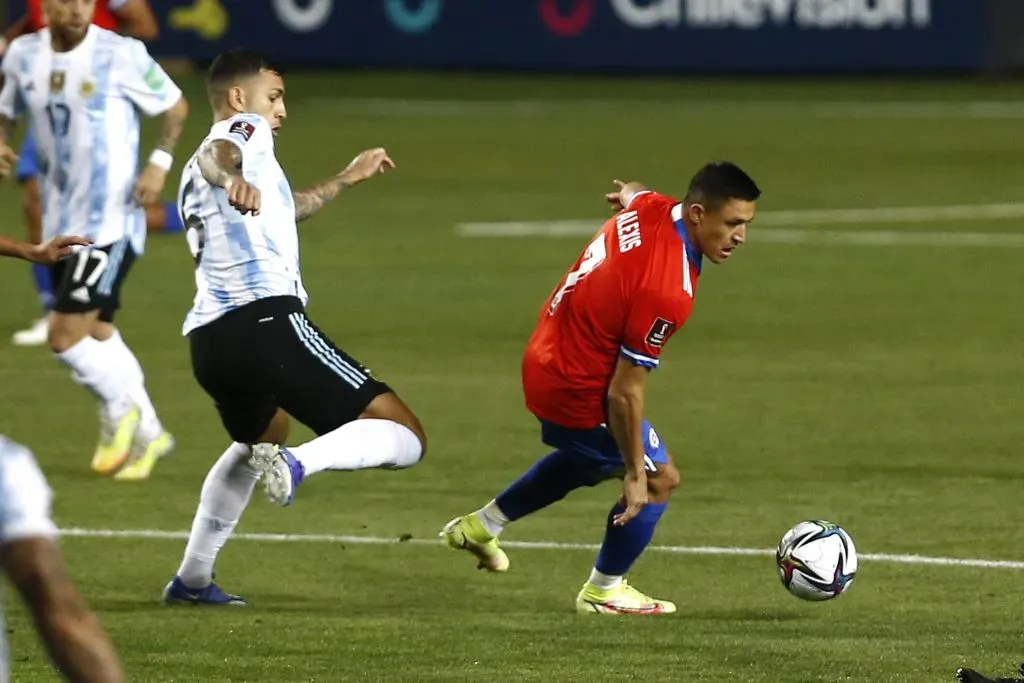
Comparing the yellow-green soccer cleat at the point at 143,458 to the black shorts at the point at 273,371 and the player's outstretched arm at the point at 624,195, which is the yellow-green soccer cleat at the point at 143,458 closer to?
the black shorts at the point at 273,371

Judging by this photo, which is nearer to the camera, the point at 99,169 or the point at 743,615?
the point at 743,615

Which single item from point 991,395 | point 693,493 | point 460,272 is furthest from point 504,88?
point 693,493

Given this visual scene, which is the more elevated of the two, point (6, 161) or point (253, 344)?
point (6, 161)

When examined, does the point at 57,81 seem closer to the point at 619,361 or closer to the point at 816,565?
the point at 619,361

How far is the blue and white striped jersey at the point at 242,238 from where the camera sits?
7805 millimetres

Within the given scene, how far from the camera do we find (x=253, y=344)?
7.70 m

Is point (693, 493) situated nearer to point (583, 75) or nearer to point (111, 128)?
point (111, 128)

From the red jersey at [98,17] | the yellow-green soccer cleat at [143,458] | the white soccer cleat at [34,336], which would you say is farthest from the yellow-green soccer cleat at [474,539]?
the white soccer cleat at [34,336]

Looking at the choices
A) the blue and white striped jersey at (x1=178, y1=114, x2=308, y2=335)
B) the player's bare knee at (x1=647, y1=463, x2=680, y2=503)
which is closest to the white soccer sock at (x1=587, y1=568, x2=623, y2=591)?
the player's bare knee at (x1=647, y1=463, x2=680, y2=503)

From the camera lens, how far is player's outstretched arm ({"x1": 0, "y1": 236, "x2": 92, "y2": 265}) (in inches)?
226

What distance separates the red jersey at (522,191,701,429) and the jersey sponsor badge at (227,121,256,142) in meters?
1.16

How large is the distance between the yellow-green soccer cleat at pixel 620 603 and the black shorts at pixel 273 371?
3.33ft

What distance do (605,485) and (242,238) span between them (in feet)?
9.96

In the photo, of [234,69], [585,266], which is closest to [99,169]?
[234,69]
